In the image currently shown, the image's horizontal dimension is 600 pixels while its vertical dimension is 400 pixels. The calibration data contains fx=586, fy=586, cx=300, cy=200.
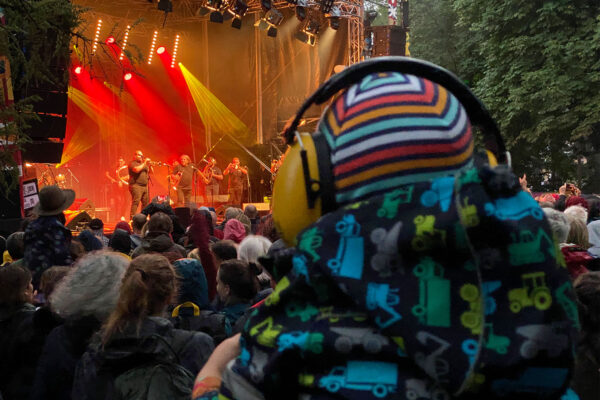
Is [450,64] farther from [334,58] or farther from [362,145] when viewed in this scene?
[362,145]

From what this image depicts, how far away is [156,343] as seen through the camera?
193cm

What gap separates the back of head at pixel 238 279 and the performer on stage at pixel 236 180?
1557 cm

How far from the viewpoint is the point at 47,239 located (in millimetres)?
4508

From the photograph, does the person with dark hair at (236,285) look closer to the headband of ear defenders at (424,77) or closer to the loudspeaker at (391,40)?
the headband of ear defenders at (424,77)

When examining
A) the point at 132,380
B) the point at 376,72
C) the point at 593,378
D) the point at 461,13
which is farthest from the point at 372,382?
the point at 461,13

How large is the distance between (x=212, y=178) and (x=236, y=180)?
78 cm

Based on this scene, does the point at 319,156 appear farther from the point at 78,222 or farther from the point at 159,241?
the point at 78,222

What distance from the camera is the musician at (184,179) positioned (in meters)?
17.8

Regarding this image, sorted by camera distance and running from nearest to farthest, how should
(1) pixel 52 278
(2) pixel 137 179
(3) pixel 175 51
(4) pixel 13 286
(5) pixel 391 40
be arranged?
1. (4) pixel 13 286
2. (1) pixel 52 278
3. (2) pixel 137 179
4. (5) pixel 391 40
5. (3) pixel 175 51

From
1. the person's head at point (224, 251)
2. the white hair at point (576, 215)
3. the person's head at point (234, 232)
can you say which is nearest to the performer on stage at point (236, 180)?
the person's head at point (234, 232)

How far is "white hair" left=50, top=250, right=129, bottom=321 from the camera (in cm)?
223

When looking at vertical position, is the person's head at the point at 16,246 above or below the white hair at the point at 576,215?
below

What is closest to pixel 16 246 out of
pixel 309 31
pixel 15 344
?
pixel 15 344

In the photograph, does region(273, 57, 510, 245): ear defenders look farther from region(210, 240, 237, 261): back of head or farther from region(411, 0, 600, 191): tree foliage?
region(411, 0, 600, 191): tree foliage
